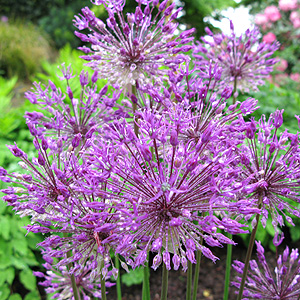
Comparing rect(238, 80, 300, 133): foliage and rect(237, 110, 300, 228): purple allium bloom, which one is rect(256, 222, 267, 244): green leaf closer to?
rect(238, 80, 300, 133): foliage

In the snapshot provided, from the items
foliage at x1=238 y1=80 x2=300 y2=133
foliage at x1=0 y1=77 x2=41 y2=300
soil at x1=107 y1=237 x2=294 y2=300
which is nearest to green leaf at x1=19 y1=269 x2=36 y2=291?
foliage at x1=0 y1=77 x2=41 y2=300

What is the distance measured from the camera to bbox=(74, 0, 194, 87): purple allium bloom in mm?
1520

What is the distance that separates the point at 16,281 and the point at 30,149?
1510 mm

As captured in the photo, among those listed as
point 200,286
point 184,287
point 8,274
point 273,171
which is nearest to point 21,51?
point 8,274

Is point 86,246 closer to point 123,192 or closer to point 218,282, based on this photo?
point 123,192

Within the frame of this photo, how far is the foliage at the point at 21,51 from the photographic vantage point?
990 cm

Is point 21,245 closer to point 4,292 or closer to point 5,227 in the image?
point 5,227

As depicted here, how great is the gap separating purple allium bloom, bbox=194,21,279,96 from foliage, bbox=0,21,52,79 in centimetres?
854

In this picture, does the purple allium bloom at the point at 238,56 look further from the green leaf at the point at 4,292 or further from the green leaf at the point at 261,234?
the green leaf at the point at 4,292

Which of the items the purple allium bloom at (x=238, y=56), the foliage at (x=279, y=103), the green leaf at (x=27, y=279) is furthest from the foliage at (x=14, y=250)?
the foliage at (x=279, y=103)

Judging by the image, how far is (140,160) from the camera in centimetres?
121

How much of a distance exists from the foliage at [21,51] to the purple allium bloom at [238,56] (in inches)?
336

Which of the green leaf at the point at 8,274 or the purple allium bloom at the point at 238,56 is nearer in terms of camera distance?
the purple allium bloom at the point at 238,56

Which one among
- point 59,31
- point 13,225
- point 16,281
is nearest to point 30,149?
point 13,225
